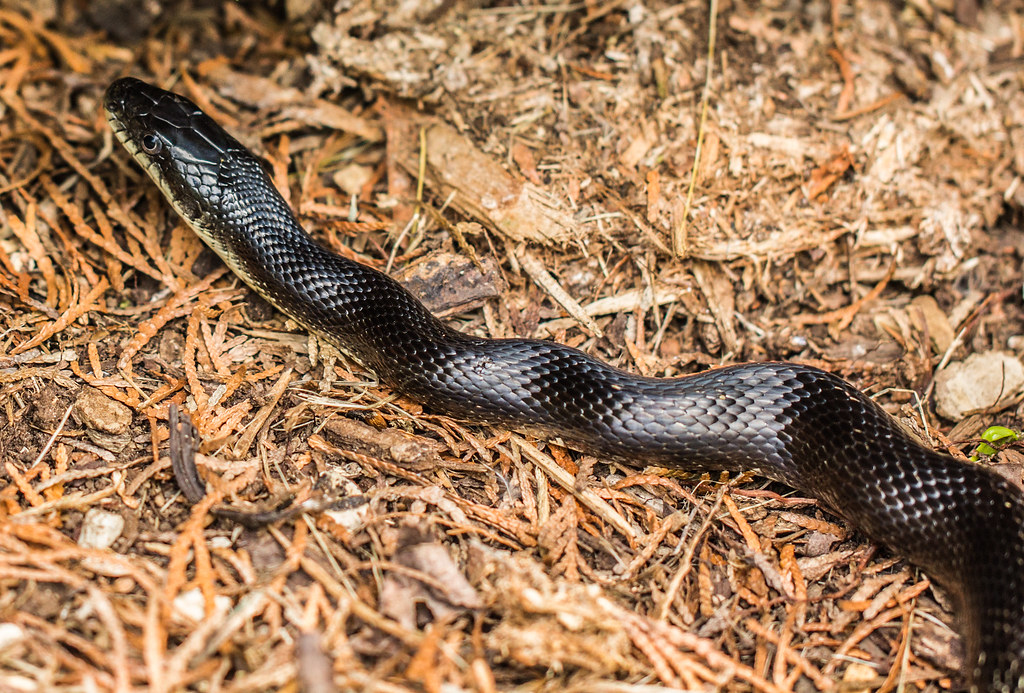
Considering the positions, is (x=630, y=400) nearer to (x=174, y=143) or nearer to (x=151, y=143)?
(x=174, y=143)

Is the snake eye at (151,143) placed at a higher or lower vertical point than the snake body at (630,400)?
higher

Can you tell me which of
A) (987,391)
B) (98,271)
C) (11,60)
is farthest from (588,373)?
(11,60)

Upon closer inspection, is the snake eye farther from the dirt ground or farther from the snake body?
the dirt ground

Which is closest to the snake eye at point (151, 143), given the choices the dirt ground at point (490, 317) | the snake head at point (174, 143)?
the snake head at point (174, 143)

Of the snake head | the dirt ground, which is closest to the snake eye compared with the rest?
the snake head

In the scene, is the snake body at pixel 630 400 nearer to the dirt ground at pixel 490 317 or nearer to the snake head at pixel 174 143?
the snake head at pixel 174 143

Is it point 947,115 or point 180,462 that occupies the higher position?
point 947,115

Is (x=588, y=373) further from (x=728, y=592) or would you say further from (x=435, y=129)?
(x=435, y=129)
